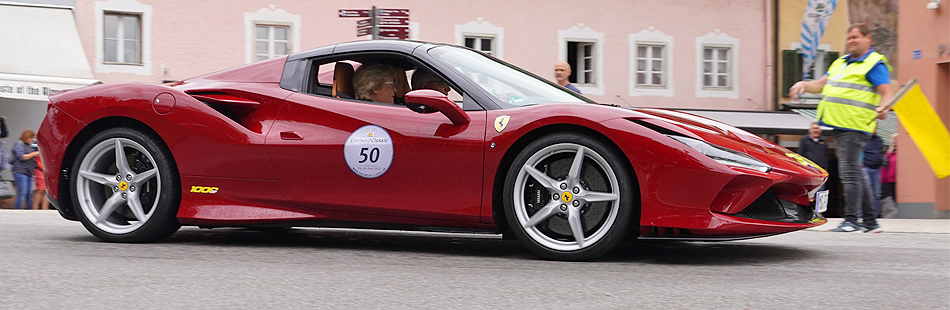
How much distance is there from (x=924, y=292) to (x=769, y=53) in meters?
19.0

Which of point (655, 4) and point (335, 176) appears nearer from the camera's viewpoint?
point (335, 176)

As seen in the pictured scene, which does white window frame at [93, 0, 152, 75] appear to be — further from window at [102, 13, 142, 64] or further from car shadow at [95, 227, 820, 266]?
car shadow at [95, 227, 820, 266]

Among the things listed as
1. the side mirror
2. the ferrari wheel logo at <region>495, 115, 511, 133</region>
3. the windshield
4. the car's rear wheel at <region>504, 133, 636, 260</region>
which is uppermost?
the windshield

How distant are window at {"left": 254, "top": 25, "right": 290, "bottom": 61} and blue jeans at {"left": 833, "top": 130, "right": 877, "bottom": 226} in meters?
14.1

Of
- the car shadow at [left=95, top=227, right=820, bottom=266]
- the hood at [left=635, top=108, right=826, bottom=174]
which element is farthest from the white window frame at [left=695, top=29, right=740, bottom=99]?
the hood at [left=635, top=108, right=826, bottom=174]

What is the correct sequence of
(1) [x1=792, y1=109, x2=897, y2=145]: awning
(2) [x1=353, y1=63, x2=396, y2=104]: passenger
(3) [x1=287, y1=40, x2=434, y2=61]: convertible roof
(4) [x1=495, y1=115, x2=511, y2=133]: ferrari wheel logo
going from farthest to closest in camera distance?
1. (1) [x1=792, y1=109, x2=897, y2=145]: awning
2. (2) [x1=353, y1=63, x2=396, y2=104]: passenger
3. (3) [x1=287, y1=40, x2=434, y2=61]: convertible roof
4. (4) [x1=495, y1=115, x2=511, y2=133]: ferrari wheel logo

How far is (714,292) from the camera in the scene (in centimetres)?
358

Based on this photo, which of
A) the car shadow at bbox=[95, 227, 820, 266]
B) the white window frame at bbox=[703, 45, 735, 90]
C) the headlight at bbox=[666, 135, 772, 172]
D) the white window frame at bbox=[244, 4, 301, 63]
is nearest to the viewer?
the headlight at bbox=[666, 135, 772, 172]

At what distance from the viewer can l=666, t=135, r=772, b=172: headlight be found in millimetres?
4227

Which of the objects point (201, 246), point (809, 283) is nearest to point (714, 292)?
point (809, 283)

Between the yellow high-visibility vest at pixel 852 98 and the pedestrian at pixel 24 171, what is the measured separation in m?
10.1

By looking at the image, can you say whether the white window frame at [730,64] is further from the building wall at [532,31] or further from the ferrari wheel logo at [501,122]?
the ferrari wheel logo at [501,122]

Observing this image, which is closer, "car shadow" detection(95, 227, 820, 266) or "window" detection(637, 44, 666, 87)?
"car shadow" detection(95, 227, 820, 266)

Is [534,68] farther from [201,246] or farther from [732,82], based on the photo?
[201,246]
